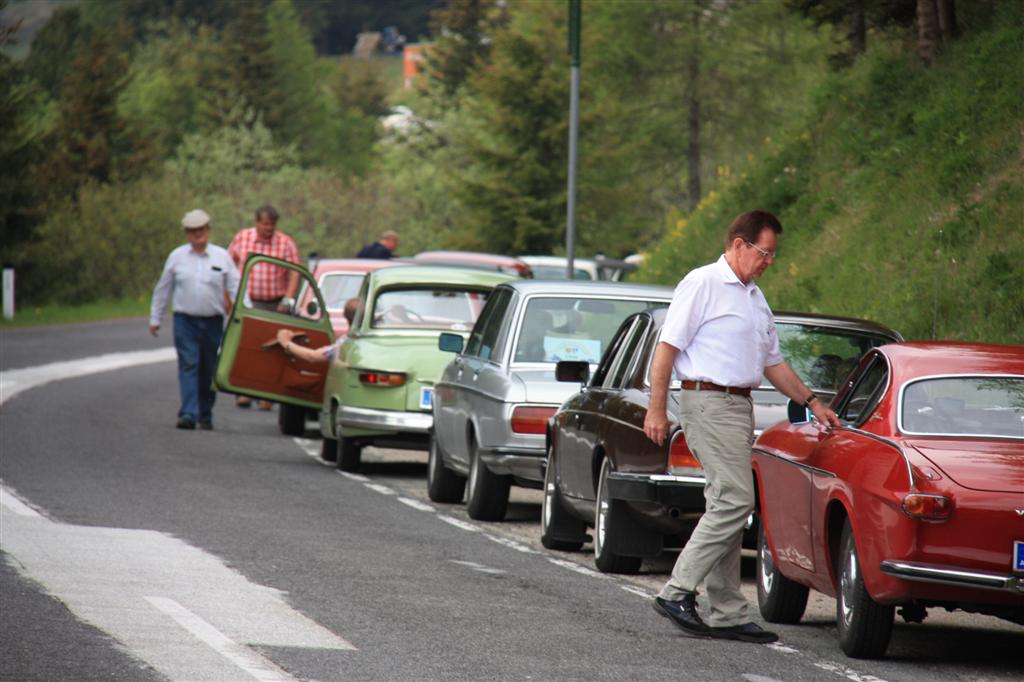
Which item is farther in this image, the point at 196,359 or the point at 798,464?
the point at 196,359

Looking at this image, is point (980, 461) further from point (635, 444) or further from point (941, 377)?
point (635, 444)

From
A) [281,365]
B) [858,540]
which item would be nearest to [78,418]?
[281,365]

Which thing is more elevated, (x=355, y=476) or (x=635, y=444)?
(x=635, y=444)

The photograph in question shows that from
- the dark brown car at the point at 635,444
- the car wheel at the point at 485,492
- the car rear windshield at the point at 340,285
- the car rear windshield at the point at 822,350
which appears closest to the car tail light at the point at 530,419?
the car wheel at the point at 485,492

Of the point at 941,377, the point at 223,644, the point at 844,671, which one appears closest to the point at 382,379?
the point at 941,377

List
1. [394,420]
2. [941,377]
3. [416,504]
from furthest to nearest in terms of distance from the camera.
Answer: [394,420]
[416,504]
[941,377]

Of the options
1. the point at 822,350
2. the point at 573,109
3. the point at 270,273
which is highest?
the point at 573,109

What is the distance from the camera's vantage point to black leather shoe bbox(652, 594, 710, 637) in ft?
29.7

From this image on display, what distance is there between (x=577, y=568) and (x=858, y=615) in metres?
3.20

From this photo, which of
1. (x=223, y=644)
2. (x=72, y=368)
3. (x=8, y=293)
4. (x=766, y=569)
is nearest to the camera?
(x=223, y=644)

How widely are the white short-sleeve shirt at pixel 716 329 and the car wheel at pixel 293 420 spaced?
12056 mm

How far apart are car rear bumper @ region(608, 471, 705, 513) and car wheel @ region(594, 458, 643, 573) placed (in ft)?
1.74

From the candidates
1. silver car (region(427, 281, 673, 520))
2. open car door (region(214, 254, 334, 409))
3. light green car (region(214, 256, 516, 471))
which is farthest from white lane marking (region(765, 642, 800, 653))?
open car door (region(214, 254, 334, 409))

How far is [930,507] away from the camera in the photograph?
316 inches
